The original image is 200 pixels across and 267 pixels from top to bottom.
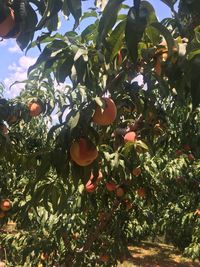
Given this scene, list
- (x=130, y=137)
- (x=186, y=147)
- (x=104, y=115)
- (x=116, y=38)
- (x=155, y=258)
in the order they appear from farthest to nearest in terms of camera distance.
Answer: (x=155, y=258) < (x=186, y=147) < (x=130, y=137) < (x=104, y=115) < (x=116, y=38)

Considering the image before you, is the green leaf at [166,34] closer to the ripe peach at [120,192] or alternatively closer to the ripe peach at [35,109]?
the ripe peach at [120,192]

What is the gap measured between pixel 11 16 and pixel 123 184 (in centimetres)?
210

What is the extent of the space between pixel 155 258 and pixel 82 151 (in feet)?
34.2

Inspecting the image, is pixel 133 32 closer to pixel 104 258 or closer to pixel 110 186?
pixel 110 186

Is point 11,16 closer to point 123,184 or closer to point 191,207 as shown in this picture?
point 123,184

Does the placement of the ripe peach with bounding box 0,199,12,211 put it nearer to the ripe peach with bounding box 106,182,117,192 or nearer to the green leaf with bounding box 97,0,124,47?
the ripe peach with bounding box 106,182,117,192

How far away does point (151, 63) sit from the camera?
1397 millimetres

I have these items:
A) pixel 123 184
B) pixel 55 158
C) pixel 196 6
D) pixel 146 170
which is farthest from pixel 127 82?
pixel 146 170

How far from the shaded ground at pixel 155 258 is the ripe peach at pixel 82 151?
8.27 meters

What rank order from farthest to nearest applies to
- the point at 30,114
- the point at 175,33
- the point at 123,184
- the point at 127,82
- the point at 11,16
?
the point at 30,114 < the point at 123,184 < the point at 127,82 < the point at 175,33 < the point at 11,16

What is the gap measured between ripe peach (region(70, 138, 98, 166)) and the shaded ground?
827 centimetres

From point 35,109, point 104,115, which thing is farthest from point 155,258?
point 104,115

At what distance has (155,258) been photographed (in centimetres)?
1108

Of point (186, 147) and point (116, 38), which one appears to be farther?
point (186, 147)
